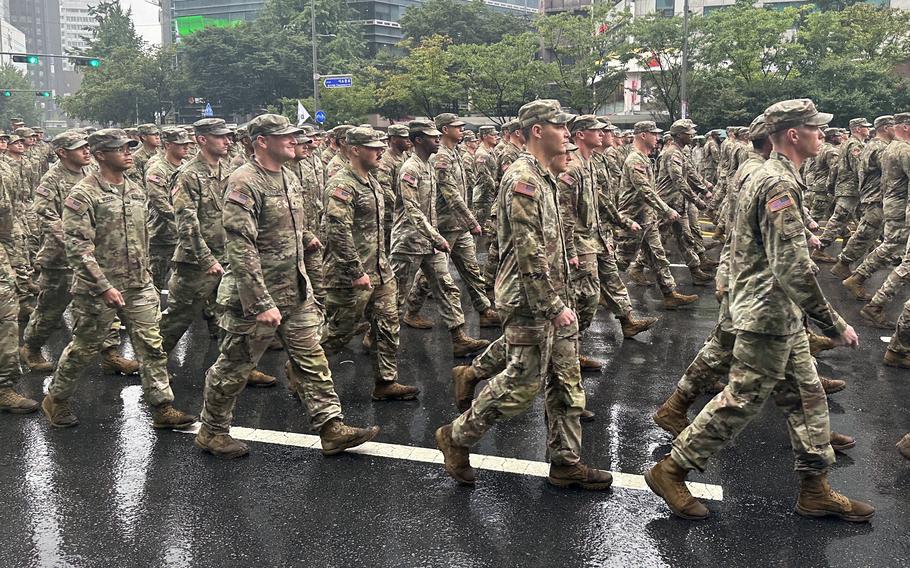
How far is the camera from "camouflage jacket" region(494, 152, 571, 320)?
180 inches

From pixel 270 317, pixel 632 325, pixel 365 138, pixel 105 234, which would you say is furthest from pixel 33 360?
pixel 632 325

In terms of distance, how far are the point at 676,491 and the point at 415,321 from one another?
16.4 ft

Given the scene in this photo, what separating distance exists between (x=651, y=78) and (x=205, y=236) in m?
33.4

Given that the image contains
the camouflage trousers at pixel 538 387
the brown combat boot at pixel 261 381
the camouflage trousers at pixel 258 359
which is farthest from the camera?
the brown combat boot at pixel 261 381

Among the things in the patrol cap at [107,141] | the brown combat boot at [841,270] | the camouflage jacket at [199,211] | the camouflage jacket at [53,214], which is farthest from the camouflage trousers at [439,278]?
the brown combat boot at [841,270]

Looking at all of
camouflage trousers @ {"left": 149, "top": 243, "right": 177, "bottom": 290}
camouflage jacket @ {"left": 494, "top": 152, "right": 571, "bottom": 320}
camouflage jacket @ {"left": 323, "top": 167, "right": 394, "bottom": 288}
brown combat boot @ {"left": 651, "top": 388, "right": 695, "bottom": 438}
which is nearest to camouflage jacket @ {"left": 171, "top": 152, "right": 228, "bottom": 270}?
camouflage trousers @ {"left": 149, "top": 243, "right": 177, "bottom": 290}

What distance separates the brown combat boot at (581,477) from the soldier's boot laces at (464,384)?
1.18 metres

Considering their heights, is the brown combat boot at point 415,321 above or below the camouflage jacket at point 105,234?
below

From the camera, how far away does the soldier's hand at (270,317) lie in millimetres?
5191

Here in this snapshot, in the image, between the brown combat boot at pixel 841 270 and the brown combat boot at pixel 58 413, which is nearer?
the brown combat boot at pixel 58 413

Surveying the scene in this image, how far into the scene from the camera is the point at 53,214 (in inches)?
294

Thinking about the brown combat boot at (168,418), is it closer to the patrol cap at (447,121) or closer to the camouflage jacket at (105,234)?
the camouflage jacket at (105,234)

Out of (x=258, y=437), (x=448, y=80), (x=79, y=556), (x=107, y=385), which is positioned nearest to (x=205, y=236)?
(x=107, y=385)

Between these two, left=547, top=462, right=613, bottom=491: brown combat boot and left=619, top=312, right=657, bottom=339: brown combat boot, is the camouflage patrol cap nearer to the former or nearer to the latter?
left=547, top=462, right=613, bottom=491: brown combat boot
